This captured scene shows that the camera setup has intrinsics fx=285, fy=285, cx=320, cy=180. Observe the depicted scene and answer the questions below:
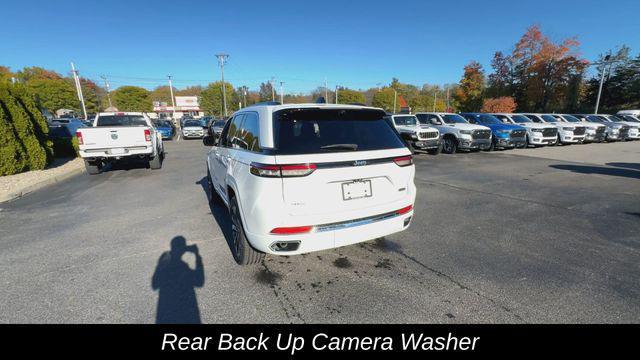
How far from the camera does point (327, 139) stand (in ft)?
9.34

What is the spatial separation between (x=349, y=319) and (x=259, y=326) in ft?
2.53

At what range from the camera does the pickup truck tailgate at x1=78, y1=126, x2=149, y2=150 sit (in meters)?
8.07

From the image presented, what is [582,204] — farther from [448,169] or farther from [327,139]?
[327,139]

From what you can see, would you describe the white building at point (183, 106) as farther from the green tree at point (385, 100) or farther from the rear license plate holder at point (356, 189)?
the rear license plate holder at point (356, 189)

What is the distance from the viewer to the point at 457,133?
13.2 meters

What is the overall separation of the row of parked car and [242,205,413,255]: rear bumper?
8707 mm

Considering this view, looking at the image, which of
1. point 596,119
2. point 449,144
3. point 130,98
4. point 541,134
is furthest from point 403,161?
point 130,98

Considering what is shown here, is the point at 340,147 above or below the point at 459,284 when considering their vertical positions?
above

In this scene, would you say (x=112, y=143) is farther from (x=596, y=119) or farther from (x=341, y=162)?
(x=596, y=119)

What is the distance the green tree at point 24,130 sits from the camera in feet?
28.4

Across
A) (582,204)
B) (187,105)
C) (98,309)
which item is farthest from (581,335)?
(187,105)

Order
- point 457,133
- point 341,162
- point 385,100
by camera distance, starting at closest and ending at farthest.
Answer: point 341,162 < point 457,133 < point 385,100

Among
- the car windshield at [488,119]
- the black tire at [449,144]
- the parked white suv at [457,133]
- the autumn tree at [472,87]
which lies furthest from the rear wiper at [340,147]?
the autumn tree at [472,87]

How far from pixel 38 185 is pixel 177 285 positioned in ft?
25.2
